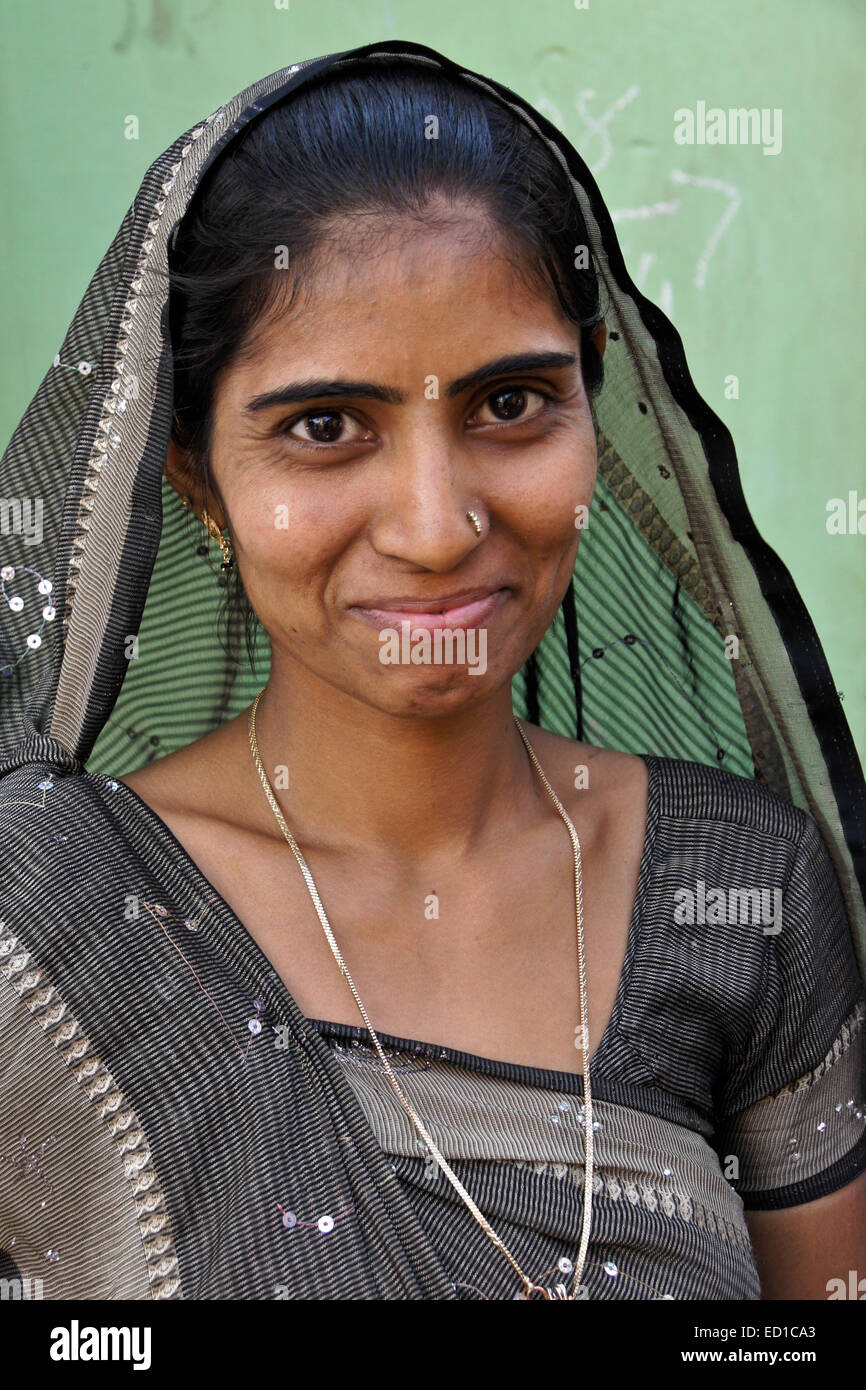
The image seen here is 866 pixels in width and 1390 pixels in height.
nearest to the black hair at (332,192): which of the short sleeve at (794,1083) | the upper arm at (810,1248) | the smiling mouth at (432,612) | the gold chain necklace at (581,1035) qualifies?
the smiling mouth at (432,612)

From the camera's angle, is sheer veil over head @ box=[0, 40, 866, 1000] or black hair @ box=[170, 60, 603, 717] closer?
black hair @ box=[170, 60, 603, 717]

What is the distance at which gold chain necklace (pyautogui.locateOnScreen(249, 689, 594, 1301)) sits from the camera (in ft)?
5.01

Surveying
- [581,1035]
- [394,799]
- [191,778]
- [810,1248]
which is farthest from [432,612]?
[810,1248]

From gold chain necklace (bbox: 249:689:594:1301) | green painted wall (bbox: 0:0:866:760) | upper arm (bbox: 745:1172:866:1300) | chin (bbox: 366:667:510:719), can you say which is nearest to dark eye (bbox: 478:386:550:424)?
chin (bbox: 366:667:510:719)

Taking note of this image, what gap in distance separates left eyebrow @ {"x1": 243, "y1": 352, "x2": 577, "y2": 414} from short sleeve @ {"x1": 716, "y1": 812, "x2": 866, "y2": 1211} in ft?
2.53

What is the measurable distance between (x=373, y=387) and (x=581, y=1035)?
0.78 m

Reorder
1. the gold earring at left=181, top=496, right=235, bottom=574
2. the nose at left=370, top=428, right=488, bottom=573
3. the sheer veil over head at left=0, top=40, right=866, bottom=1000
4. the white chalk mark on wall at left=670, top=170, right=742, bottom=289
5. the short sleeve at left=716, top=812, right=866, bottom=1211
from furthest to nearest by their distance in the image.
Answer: the white chalk mark on wall at left=670, top=170, right=742, bottom=289 < the short sleeve at left=716, top=812, right=866, bottom=1211 < the gold earring at left=181, top=496, right=235, bottom=574 < the sheer veil over head at left=0, top=40, right=866, bottom=1000 < the nose at left=370, top=428, right=488, bottom=573

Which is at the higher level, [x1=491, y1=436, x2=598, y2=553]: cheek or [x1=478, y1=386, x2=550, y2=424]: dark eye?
[x1=478, y1=386, x2=550, y2=424]: dark eye

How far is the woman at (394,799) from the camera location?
1476mm

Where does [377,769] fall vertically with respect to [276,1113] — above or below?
above

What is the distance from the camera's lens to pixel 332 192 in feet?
4.96

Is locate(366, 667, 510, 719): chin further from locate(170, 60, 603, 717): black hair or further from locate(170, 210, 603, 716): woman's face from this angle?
locate(170, 60, 603, 717): black hair

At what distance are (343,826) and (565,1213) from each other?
513 mm

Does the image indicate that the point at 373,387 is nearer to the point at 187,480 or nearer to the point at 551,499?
the point at 551,499
